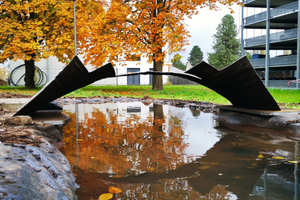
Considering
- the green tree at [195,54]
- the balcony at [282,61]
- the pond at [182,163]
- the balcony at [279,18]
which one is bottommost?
the pond at [182,163]

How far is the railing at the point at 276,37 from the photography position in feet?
91.6

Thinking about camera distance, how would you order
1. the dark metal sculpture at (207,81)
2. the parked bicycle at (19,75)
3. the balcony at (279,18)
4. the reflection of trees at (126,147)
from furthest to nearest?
the parked bicycle at (19,75), the balcony at (279,18), the dark metal sculpture at (207,81), the reflection of trees at (126,147)

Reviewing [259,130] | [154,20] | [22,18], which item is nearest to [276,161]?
[259,130]

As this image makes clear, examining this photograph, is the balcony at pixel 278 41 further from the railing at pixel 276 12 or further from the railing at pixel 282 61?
the railing at pixel 276 12

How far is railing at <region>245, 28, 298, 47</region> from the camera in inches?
1099

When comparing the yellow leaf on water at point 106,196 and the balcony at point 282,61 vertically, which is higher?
the balcony at point 282,61

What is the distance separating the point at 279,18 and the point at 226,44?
111 feet

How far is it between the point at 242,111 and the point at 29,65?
64.8ft

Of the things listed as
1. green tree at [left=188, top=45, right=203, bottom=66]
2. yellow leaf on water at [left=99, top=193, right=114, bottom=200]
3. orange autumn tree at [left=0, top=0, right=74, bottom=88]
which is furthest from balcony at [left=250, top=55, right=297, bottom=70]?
green tree at [left=188, top=45, right=203, bottom=66]

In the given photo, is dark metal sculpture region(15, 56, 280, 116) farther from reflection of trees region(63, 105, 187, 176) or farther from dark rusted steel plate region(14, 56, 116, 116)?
reflection of trees region(63, 105, 187, 176)

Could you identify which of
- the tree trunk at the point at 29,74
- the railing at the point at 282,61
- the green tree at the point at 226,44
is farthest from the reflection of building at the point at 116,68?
the green tree at the point at 226,44

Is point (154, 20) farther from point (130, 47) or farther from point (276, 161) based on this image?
point (276, 161)

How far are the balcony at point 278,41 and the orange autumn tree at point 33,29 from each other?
21310 mm

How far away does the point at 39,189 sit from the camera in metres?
2.03
